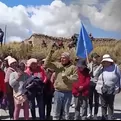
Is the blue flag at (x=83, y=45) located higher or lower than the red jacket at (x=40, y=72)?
higher

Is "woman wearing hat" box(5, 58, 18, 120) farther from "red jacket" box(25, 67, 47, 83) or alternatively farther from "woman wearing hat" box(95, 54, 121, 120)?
"woman wearing hat" box(95, 54, 121, 120)

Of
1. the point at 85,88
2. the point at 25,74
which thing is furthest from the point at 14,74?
the point at 85,88

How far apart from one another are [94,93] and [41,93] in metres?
1.96

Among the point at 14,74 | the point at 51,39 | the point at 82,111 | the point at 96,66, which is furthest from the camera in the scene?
the point at 51,39

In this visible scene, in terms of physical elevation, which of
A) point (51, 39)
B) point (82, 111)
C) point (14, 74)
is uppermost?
point (51, 39)

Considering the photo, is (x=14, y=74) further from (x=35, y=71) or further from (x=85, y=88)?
(x=85, y=88)

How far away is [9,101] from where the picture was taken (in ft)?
35.3

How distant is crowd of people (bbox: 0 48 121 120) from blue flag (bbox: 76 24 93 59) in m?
1.75

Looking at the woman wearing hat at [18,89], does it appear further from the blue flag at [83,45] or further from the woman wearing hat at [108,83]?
the blue flag at [83,45]

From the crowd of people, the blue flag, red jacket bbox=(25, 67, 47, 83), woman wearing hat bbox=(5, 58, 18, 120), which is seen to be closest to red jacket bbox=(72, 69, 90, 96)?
the crowd of people

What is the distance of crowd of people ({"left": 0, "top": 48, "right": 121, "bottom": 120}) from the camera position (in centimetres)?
985

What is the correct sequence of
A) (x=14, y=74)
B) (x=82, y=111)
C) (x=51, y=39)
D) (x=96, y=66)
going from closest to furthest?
1. (x=14, y=74)
2. (x=82, y=111)
3. (x=96, y=66)
4. (x=51, y=39)

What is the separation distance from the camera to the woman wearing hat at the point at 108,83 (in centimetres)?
1027

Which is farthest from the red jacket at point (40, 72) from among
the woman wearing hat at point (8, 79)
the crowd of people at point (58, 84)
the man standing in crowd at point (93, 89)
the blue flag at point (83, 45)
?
the blue flag at point (83, 45)
